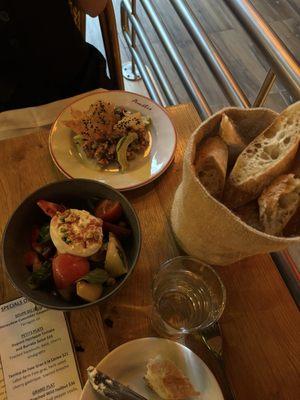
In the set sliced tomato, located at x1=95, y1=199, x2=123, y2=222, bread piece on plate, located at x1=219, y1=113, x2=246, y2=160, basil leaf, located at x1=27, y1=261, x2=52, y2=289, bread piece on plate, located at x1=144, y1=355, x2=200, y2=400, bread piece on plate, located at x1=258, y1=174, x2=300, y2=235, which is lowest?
bread piece on plate, located at x1=144, y1=355, x2=200, y2=400

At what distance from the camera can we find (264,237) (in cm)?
38

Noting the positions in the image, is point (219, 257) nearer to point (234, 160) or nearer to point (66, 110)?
point (234, 160)

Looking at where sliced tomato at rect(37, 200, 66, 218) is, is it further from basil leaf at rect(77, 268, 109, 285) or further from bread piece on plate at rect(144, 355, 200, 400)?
bread piece on plate at rect(144, 355, 200, 400)

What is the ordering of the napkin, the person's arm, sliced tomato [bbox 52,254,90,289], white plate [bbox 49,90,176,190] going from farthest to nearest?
the person's arm
the napkin
white plate [bbox 49,90,176,190]
sliced tomato [bbox 52,254,90,289]

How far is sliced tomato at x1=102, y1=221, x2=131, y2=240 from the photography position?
55 cm

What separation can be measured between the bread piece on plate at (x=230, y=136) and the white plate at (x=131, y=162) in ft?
0.78

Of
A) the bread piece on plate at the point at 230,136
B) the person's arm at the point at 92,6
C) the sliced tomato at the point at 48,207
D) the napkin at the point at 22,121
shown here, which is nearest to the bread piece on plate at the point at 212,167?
the bread piece on plate at the point at 230,136

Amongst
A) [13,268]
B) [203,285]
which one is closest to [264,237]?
[203,285]

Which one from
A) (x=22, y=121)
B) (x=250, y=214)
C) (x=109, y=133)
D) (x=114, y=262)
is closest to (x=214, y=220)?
(x=250, y=214)

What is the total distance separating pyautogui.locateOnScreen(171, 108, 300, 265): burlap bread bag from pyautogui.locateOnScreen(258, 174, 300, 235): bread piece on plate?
0.10 feet

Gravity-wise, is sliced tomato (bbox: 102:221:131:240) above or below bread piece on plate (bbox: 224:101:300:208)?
below

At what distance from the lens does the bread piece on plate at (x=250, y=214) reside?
0.44 meters

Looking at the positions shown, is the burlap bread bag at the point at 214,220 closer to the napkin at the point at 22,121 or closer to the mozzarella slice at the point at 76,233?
the mozzarella slice at the point at 76,233

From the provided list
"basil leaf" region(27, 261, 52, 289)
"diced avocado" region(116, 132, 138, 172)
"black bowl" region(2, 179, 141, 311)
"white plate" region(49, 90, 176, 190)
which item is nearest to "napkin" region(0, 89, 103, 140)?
"white plate" region(49, 90, 176, 190)
